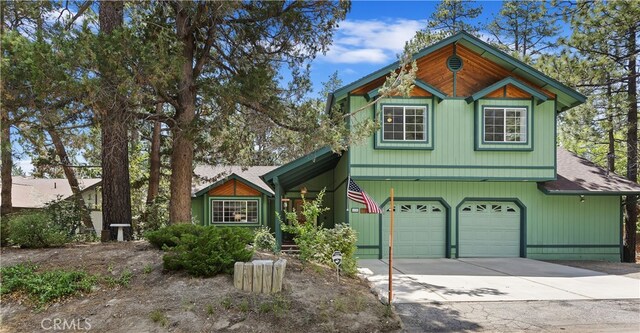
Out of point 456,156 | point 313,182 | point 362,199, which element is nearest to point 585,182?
point 456,156

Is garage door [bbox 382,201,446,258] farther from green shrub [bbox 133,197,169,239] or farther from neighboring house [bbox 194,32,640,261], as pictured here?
green shrub [bbox 133,197,169,239]

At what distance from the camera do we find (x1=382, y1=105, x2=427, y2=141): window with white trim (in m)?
13.7

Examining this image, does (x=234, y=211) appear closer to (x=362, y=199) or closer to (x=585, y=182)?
(x=362, y=199)

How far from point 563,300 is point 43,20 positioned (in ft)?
43.1

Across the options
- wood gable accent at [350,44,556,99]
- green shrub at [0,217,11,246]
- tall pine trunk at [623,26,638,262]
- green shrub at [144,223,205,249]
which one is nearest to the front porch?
wood gable accent at [350,44,556,99]

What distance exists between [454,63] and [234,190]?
10946 millimetres

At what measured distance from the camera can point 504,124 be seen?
14125 millimetres

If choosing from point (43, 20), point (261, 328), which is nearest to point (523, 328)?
point (261, 328)

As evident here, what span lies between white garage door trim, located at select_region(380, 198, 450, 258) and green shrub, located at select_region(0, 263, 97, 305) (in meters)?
9.29

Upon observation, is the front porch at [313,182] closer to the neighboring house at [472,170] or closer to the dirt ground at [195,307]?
the neighboring house at [472,170]

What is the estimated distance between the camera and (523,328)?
Answer: 649cm

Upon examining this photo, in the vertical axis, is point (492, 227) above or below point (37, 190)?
below

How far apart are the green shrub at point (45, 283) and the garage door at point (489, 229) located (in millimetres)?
11168

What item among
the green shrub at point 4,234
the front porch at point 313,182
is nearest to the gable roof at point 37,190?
the front porch at point 313,182
